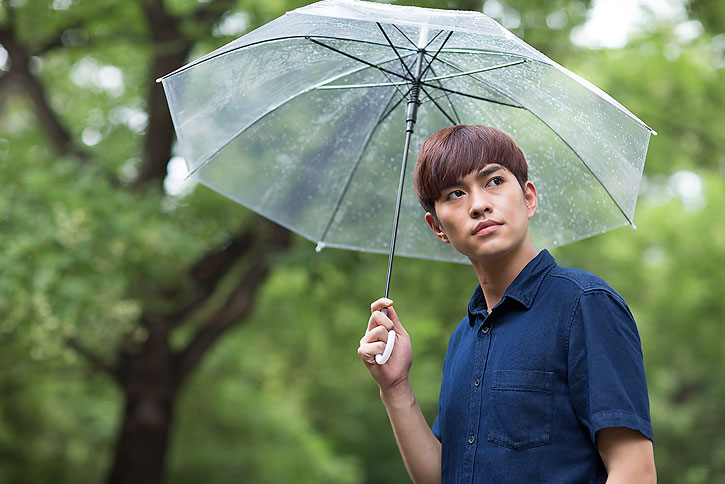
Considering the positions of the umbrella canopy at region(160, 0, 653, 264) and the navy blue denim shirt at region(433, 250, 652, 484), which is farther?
the umbrella canopy at region(160, 0, 653, 264)

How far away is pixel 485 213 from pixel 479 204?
1.0 inches

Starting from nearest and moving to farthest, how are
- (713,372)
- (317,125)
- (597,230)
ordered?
(597,230) → (317,125) → (713,372)

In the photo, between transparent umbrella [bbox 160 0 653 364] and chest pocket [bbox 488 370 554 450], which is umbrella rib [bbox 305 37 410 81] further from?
chest pocket [bbox 488 370 554 450]

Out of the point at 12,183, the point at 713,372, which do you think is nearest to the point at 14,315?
the point at 12,183

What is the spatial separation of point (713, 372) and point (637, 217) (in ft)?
15.3

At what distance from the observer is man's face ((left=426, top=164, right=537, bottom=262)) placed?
1.93 meters

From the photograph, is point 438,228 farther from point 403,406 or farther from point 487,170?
point 403,406

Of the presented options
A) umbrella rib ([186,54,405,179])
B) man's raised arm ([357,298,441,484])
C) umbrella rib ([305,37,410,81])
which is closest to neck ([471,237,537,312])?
man's raised arm ([357,298,441,484])

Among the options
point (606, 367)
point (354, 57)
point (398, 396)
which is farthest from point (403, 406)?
point (354, 57)

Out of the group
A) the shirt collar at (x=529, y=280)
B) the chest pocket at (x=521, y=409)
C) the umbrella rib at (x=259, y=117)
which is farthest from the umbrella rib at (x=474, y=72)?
the chest pocket at (x=521, y=409)

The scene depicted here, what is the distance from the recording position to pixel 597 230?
296cm

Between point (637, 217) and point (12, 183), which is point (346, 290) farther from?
point (637, 217)

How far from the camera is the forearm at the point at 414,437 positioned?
6.97 feet

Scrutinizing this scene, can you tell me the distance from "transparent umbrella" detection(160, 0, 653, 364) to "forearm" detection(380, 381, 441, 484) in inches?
15.0
